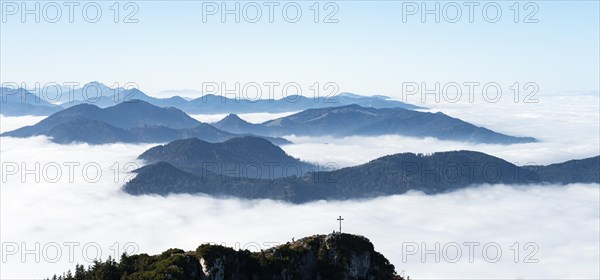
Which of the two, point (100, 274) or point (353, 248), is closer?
point (100, 274)

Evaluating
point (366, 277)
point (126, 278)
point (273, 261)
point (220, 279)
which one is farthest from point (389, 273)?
point (126, 278)

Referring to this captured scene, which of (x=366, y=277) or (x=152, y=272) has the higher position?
(x=152, y=272)

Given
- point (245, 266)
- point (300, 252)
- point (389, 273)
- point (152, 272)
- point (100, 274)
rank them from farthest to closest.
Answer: point (389, 273) → point (300, 252) → point (245, 266) → point (100, 274) → point (152, 272)

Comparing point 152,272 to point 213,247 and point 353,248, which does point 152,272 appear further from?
point 353,248

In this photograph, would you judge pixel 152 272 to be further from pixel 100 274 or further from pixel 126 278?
pixel 100 274

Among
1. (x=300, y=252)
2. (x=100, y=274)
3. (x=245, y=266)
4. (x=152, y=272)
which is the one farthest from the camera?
(x=300, y=252)

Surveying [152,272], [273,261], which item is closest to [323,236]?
[273,261]

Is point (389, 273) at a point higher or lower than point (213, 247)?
lower

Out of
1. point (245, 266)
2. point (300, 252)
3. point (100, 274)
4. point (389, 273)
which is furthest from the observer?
point (389, 273)

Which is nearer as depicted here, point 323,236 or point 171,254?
point 171,254
